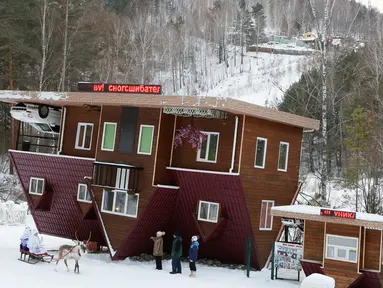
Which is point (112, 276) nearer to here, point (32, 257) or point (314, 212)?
point (32, 257)

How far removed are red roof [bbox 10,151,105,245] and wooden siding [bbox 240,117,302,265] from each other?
226 inches

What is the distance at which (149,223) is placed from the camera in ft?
60.8

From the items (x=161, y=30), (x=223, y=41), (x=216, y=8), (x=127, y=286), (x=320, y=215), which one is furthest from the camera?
(x=216, y=8)

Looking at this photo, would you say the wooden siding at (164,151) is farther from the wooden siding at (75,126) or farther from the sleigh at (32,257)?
the sleigh at (32,257)

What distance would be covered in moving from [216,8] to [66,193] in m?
59.0

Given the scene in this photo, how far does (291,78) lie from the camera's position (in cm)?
6069

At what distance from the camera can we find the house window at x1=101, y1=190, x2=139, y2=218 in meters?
18.2

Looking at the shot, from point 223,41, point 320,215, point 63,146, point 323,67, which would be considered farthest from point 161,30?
point 320,215

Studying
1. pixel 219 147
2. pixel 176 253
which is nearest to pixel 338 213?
pixel 219 147

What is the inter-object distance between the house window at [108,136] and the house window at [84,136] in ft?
4.97

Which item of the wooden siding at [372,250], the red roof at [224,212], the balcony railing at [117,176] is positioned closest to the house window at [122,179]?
the balcony railing at [117,176]

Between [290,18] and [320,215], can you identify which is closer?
[320,215]

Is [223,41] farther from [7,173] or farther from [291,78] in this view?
[7,173]

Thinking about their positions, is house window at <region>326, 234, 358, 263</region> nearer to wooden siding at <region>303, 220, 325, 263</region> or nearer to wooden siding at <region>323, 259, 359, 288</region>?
wooden siding at <region>323, 259, 359, 288</region>
